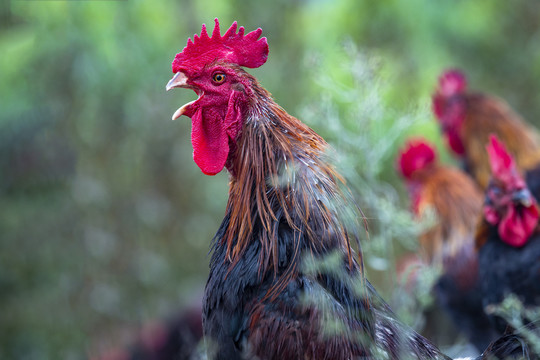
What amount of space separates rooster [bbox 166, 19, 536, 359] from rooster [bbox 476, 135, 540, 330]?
1443 mm

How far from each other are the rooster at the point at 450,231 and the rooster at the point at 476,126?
614mm

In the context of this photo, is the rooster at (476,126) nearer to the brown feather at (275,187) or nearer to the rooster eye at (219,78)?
the brown feather at (275,187)

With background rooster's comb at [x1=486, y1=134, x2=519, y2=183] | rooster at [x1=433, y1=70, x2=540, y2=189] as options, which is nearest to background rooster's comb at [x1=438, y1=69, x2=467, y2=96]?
rooster at [x1=433, y1=70, x2=540, y2=189]

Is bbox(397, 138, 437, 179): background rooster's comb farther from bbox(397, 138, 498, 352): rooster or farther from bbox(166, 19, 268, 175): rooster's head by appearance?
bbox(166, 19, 268, 175): rooster's head

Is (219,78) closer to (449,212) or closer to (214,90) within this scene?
(214,90)

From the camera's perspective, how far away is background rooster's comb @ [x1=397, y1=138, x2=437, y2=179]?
214 inches

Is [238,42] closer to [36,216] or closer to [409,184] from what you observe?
[409,184]

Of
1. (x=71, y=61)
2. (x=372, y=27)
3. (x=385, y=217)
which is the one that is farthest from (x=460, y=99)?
(x=71, y=61)

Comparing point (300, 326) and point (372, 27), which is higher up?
point (372, 27)

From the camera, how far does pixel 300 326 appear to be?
204cm

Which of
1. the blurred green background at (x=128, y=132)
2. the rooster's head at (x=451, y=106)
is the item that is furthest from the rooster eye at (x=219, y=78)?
the rooster's head at (x=451, y=106)

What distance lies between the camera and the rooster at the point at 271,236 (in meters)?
2.07

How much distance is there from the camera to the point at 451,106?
6215 mm

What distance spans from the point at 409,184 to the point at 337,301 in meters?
3.66
